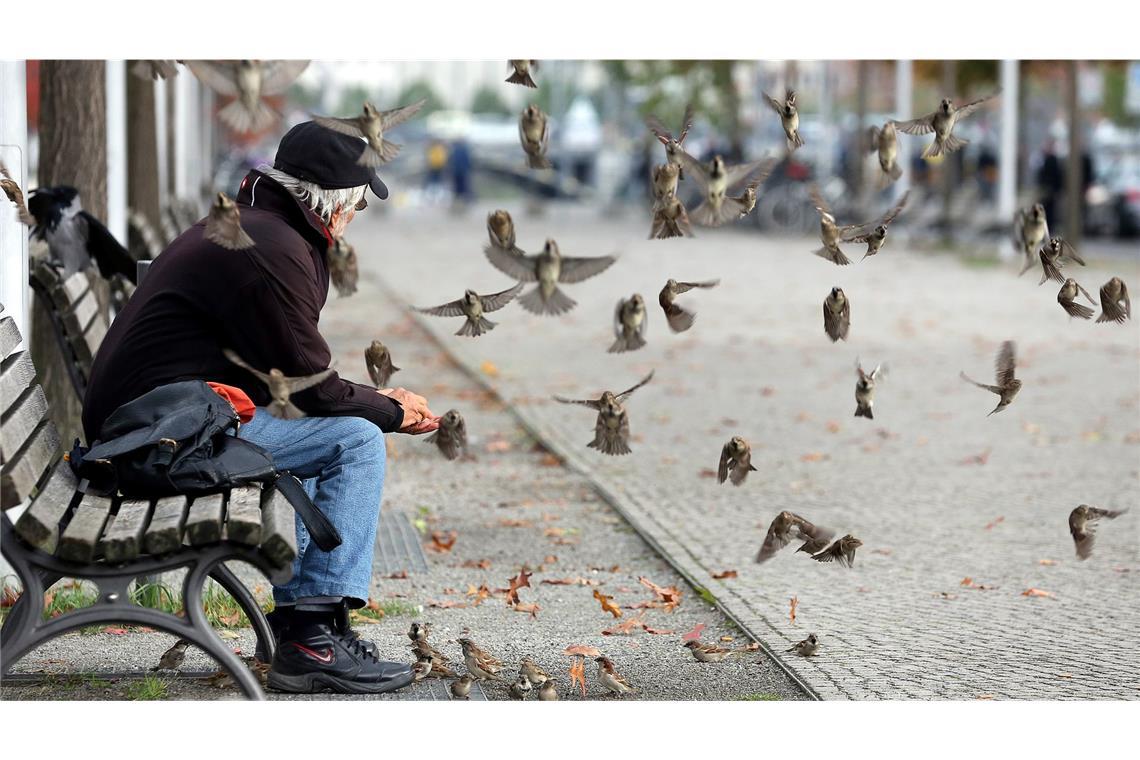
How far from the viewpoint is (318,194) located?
4684mm

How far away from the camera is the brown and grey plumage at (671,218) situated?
189 inches

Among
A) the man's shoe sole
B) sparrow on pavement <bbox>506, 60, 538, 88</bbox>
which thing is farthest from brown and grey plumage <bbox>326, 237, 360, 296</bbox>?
the man's shoe sole

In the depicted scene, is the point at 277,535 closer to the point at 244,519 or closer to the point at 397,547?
the point at 244,519

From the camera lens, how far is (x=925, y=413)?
1081 cm

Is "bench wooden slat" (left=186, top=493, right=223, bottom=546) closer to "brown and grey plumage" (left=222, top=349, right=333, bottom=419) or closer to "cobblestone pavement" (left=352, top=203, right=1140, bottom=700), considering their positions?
"brown and grey plumage" (left=222, top=349, right=333, bottom=419)

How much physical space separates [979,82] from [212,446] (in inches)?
1442

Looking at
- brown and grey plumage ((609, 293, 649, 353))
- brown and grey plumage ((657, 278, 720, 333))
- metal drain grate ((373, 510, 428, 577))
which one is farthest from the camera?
metal drain grate ((373, 510, 428, 577))

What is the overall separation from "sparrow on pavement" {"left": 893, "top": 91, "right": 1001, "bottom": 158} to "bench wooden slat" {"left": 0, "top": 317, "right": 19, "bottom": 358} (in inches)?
102

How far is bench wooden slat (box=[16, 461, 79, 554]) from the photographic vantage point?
4016 mm

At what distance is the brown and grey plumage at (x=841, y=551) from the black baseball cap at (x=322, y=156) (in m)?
1.94

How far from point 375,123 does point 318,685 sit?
5.05ft

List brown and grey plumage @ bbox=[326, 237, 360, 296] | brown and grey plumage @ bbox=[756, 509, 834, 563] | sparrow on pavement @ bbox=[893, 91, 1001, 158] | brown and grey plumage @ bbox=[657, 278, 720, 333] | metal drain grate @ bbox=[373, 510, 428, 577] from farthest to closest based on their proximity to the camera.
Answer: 1. metal drain grate @ bbox=[373, 510, 428, 577]
2. brown and grey plumage @ bbox=[326, 237, 360, 296]
3. brown and grey plumage @ bbox=[756, 509, 834, 563]
4. brown and grey plumage @ bbox=[657, 278, 720, 333]
5. sparrow on pavement @ bbox=[893, 91, 1001, 158]

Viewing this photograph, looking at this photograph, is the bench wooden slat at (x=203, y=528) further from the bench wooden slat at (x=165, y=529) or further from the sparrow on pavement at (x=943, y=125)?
the sparrow on pavement at (x=943, y=125)

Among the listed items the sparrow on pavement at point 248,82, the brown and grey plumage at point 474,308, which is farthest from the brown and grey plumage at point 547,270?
the sparrow on pavement at point 248,82
